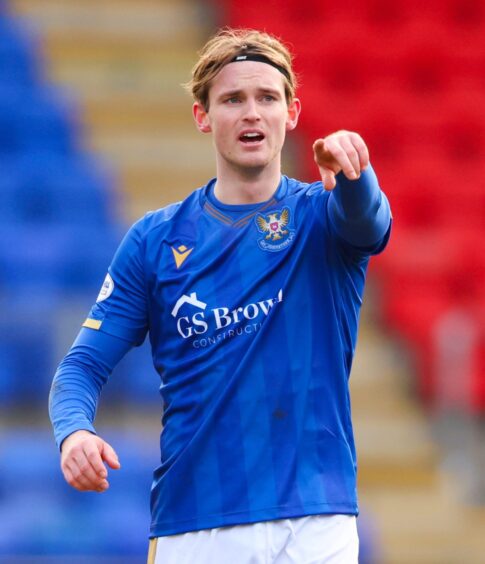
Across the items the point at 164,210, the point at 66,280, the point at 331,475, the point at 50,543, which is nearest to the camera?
the point at 331,475

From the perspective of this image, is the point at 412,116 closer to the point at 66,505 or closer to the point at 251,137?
the point at 66,505

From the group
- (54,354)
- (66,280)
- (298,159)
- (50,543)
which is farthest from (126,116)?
(50,543)

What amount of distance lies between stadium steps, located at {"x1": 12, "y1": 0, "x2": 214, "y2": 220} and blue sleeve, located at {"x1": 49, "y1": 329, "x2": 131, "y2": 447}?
16.4ft

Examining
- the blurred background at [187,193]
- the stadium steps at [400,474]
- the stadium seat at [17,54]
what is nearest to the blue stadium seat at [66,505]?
the blurred background at [187,193]

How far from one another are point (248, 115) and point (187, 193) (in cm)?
535

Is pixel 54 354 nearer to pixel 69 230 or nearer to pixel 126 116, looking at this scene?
pixel 69 230

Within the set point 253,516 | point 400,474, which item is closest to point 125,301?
point 253,516

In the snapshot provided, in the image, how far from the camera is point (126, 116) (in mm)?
9047

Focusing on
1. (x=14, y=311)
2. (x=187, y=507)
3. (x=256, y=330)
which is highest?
(x=14, y=311)

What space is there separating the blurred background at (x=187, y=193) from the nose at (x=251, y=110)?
132 centimetres

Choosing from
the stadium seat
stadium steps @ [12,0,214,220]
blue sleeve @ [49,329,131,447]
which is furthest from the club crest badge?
the stadium seat

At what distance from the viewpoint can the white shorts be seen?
3004 mm

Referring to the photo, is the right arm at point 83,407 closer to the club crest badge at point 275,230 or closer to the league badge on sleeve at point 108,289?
the league badge on sleeve at point 108,289

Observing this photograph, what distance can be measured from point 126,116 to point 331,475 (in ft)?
20.7
